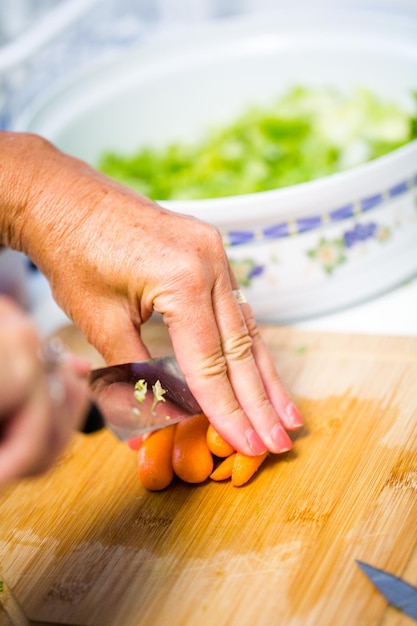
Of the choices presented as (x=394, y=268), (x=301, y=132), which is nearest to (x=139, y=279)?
(x=394, y=268)

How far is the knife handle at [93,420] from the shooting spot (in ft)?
3.18

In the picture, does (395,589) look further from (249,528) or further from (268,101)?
(268,101)

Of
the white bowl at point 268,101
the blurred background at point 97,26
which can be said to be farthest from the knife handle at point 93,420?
the blurred background at point 97,26

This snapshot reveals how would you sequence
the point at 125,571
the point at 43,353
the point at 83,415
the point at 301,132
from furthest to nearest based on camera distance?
1. the point at 301,132
2. the point at 125,571
3. the point at 83,415
4. the point at 43,353

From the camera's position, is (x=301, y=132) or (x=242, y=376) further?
(x=301, y=132)

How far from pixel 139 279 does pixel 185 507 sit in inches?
14.6

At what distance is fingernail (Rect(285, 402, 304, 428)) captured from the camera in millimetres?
1348

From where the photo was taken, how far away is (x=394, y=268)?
1689 millimetres

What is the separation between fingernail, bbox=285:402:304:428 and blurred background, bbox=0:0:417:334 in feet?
1.71

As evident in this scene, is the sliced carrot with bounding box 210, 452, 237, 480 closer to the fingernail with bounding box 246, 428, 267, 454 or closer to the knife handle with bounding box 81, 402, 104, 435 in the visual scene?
the fingernail with bounding box 246, 428, 267, 454

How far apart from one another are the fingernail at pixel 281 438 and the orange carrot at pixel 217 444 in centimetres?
8

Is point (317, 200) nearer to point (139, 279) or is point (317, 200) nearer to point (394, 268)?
point (394, 268)

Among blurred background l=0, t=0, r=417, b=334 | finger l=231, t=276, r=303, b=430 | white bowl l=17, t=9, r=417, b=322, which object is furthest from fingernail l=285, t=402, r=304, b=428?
blurred background l=0, t=0, r=417, b=334

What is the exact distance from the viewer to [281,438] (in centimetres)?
130
